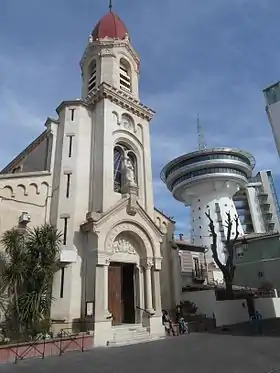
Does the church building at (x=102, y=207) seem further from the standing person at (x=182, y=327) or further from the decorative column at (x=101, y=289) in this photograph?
the standing person at (x=182, y=327)

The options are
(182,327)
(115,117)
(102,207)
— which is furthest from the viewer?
(115,117)

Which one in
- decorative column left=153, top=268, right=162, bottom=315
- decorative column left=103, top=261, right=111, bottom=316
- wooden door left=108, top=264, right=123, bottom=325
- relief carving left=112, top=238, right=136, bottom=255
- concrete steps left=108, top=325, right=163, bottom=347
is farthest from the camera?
relief carving left=112, top=238, right=136, bottom=255

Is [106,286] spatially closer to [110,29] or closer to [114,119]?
[114,119]

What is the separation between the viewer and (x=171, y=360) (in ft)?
31.1

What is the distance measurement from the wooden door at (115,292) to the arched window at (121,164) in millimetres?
5145

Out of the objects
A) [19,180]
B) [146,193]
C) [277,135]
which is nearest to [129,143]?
[146,193]

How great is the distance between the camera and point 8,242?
1352 cm

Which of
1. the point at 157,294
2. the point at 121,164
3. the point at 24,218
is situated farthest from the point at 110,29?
the point at 157,294

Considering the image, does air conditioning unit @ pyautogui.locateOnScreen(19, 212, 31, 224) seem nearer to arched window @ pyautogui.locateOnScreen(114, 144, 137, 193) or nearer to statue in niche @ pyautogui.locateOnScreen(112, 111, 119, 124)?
arched window @ pyautogui.locateOnScreen(114, 144, 137, 193)

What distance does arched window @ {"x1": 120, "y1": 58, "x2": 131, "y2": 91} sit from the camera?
23891 millimetres

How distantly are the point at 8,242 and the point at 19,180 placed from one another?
4.20 metres

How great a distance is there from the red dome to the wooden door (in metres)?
18.8

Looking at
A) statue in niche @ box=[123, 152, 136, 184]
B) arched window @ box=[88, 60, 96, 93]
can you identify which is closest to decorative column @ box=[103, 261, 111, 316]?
A: statue in niche @ box=[123, 152, 136, 184]

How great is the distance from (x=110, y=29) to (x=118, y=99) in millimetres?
8303
